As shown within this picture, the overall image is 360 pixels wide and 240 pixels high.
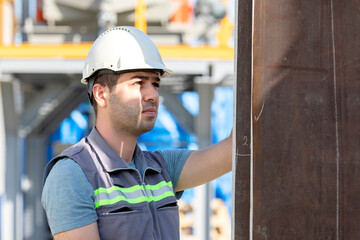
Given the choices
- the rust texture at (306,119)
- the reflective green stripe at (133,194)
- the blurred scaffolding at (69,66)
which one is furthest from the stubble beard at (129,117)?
the blurred scaffolding at (69,66)

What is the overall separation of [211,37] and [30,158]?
3.28m

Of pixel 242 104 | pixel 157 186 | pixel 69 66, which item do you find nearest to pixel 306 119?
pixel 242 104

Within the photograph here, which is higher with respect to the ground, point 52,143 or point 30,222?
point 52,143

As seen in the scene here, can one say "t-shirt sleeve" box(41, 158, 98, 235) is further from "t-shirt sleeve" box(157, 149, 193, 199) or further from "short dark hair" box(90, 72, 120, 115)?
"t-shirt sleeve" box(157, 149, 193, 199)

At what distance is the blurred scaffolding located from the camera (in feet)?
20.8

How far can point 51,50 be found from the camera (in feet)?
20.9

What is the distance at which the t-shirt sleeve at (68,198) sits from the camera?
1649 mm

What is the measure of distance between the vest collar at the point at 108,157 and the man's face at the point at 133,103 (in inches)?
3.5

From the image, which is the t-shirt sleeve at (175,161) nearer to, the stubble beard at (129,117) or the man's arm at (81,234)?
the stubble beard at (129,117)

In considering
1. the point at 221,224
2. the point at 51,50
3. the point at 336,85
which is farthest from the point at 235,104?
the point at 221,224

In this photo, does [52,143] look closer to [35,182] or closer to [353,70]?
[35,182]

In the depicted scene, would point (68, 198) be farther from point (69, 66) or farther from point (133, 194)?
point (69, 66)

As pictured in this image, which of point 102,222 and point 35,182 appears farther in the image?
point 35,182

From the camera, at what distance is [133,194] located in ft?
5.97
